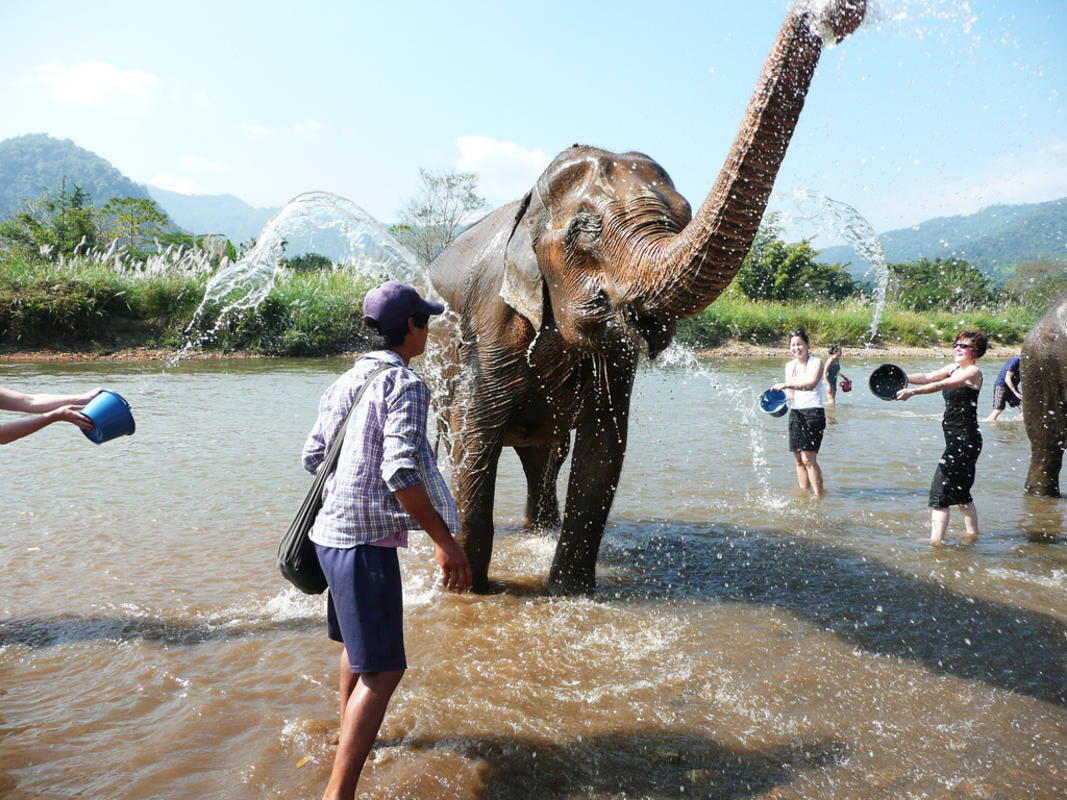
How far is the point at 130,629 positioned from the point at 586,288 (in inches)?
115

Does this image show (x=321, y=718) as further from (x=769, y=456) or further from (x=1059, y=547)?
(x=769, y=456)

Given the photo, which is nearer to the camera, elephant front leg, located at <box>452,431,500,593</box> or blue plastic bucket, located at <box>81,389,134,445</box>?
blue plastic bucket, located at <box>81,389,134,445</box>

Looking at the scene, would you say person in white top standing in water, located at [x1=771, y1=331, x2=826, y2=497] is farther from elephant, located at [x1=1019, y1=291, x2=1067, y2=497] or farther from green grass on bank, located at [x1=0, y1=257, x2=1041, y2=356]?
green grass on bank, located at [x1=0, y1=257, x2=1041, y2=356]

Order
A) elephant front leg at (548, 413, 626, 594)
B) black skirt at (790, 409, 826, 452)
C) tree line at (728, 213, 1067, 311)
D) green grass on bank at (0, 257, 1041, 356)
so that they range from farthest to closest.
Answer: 1. tree line at (728, 213, 1067, 311)
2. green grass on bank at (0, 257, 1041, 356)
3. black skirt at (790, 409, 826, 452)
4. elephant front leg at (548, 413, 626, 594)

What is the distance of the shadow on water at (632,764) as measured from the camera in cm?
265

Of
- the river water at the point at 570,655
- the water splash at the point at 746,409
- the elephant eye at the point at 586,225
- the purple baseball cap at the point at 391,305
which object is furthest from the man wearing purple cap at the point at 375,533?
the water splash at the point at 746,409

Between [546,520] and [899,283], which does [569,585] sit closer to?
[546,520]

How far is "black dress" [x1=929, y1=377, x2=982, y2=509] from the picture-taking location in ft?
18.5

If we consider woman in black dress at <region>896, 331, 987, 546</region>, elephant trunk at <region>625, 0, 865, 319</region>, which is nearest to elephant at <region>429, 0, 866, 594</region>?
elephant trunk at <region>625, 0, 865, 319</region>

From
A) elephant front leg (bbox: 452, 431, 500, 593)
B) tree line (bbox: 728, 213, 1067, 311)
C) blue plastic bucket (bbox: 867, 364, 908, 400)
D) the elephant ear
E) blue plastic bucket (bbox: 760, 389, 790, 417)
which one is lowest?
elephant front leg (bbox: 452, 431, 500, 593)

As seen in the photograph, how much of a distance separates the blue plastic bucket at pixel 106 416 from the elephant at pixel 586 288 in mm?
1803

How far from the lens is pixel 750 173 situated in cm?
262

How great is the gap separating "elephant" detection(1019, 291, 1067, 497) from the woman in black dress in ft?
7.03

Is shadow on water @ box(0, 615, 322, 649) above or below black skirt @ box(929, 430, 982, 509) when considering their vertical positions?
below
